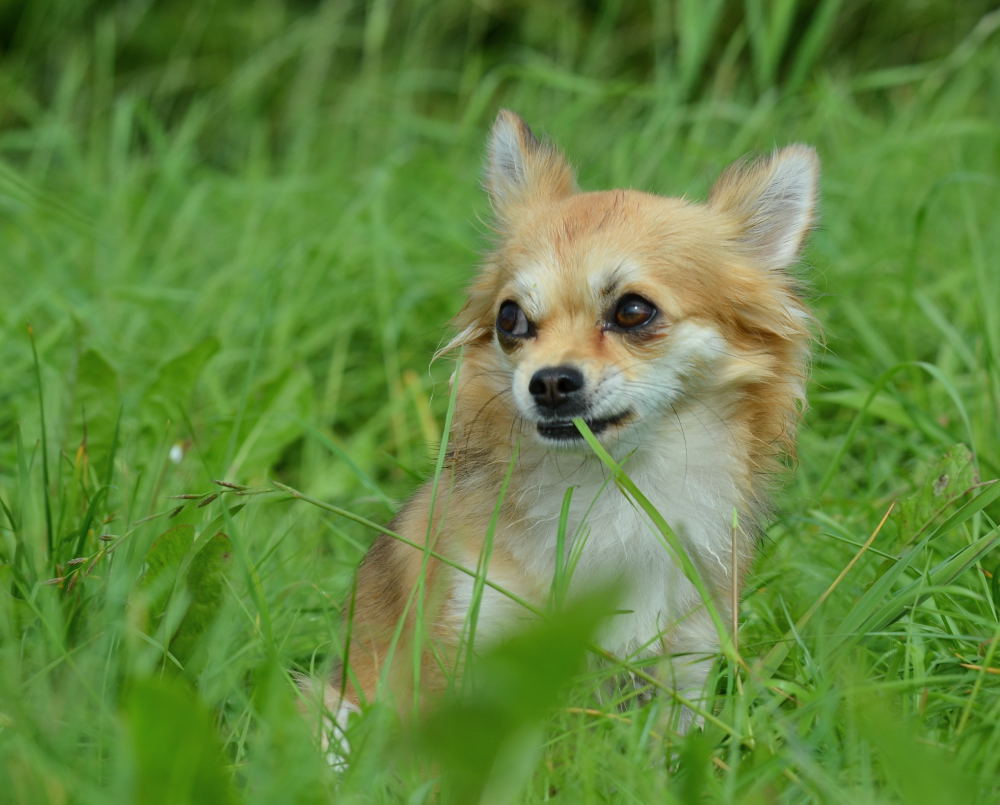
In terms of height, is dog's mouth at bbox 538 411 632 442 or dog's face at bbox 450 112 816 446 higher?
dog's face at bbox 450 112 816 446

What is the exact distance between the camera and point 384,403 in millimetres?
5117

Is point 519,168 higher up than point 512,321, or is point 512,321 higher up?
point 519,168

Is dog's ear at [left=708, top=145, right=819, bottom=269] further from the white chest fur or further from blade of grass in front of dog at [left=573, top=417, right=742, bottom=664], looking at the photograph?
blade of grass in front of dog at [left=573, top=417, right=742, bottom=664]

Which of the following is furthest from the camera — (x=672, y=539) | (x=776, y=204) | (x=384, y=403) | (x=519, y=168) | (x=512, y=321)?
(x=384, y=403)

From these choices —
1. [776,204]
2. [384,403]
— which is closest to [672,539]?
[776,204]

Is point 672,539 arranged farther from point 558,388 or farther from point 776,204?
point 776,204

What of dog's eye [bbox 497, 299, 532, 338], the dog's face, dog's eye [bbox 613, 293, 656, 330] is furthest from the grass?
dog's eye [bbox 613, 293, 656, 330]

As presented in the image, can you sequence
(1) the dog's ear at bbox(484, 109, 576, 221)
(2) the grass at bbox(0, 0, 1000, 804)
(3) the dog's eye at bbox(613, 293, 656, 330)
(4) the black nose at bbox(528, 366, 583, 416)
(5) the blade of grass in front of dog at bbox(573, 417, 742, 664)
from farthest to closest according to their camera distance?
(1) the dog's ear at bbox(484, 109, 576, 221) → (3) the dog's eye at bbox(613, 293, 656, 330) → (4) the black nose at bbox(528, 366, 583, 416) → (5) the blade of grass in front of dog at bbox(573, 417, 742, 664) → (2) the grass at bbox(0, 0, 1000, 804)

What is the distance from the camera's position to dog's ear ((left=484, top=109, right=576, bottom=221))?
3494 mm

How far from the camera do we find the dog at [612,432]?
9.12ft

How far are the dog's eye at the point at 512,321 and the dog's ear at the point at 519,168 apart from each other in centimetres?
53

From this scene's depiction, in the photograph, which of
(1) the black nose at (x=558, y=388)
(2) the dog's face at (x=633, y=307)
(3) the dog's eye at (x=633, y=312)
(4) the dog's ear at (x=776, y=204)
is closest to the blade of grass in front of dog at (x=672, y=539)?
(1) the black nose at (x=558, y=388)

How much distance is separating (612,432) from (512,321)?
0.41m

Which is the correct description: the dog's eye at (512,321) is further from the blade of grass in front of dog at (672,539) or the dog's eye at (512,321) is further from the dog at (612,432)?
the blade of grass in front of dog at (672,539)
